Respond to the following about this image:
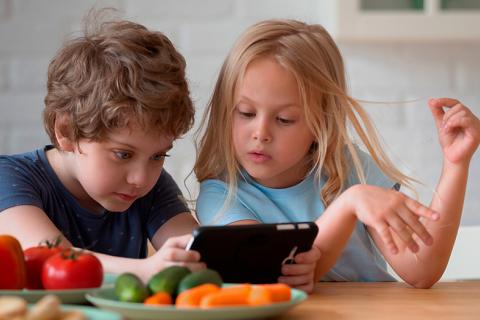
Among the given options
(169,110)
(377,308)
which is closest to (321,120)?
(169,110)

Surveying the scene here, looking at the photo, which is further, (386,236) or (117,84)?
(117,84)

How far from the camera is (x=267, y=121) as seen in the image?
1.79 m

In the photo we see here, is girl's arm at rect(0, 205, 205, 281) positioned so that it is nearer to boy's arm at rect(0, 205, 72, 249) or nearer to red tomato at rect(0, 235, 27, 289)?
boy's arm at rect(0, 205, 72, 249)

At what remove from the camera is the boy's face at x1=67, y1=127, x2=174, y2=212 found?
170 centimetres

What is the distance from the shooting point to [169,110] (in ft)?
5.76

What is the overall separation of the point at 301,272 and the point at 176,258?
26 cm

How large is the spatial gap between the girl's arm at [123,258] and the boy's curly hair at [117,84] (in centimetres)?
20

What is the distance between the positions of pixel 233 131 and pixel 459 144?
45 cm

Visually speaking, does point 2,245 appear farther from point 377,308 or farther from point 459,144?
point 459,144

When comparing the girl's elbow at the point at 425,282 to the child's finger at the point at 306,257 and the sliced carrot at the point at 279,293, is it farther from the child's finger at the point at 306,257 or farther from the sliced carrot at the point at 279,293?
the sliced carrot at the point at 279,293

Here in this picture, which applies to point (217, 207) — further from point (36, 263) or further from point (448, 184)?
point (36, 263)

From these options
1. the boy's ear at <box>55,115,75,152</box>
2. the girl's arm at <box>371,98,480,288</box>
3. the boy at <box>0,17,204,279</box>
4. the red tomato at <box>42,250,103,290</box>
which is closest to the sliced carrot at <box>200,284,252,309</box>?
the red tomato at <box>42,250,103,290</box>

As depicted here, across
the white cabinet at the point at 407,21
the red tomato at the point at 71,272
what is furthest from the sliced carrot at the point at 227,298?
the white cabinet at the point at 407,21

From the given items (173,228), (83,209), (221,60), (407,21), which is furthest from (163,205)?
(407,21)
